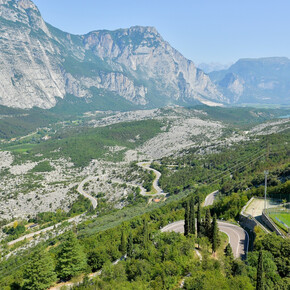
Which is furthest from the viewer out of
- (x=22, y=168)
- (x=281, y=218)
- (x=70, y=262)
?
(x=22, y=168)

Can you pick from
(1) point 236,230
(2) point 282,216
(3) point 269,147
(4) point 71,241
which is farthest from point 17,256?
(3) point 269,147

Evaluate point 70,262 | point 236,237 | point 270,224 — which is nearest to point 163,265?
point 70,262

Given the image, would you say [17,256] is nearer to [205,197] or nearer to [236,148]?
[205,197]

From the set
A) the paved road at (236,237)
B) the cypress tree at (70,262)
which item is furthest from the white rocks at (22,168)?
the cypress tree at (70,262)

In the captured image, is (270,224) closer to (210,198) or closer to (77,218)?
(210,198)

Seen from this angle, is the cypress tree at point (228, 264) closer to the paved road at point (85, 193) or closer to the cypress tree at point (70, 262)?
the cypress tree at point (70, 262)

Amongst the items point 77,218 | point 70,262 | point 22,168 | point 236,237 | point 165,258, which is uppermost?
point 165,258
